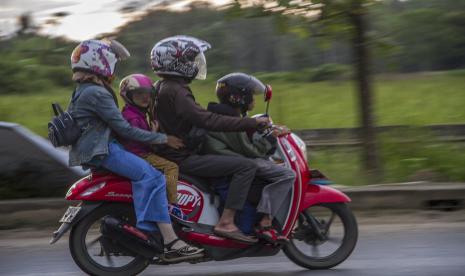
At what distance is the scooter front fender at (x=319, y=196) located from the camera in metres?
6.13

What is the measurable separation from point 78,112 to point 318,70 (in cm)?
1412

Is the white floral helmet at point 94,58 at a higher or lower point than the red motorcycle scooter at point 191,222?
higher

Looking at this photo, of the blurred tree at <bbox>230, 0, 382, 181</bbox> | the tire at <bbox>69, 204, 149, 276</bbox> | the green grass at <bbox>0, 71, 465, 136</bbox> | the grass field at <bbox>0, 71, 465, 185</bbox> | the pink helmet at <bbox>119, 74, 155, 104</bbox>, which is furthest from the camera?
the green grass at <bbox>0, 71, 465, 136</bbox>

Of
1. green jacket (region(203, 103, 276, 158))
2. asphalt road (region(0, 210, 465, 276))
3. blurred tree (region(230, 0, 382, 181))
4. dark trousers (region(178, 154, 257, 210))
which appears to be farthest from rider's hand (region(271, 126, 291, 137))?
blurred tree (region(230, 0, 382, 181))

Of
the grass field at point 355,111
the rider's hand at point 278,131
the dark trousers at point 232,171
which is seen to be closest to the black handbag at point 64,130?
the dark trousers at point 232,171

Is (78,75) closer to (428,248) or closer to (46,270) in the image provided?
(46,270)

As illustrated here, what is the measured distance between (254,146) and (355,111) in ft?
24.1

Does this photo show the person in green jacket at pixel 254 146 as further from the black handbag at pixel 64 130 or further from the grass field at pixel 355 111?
the grass field at pixel 355 111

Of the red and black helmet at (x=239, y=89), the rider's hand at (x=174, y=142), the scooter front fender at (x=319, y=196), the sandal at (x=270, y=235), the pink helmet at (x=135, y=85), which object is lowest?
the sandal at (x=270, y=235)

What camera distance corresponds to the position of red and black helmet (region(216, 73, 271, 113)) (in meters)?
6.04

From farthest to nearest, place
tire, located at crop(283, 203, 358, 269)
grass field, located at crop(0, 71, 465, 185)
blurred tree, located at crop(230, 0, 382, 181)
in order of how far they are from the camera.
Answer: grass field, located at crop(0, 71, 465, 185) → blurred tree, located at crop(230, 0, 382, 181) → tire, located at crop(283, 203, 358, 269)

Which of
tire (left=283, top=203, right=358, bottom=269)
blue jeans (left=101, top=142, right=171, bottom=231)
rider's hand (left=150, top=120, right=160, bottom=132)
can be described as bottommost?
tire (left=283, top=203, right=358, bottom=269)

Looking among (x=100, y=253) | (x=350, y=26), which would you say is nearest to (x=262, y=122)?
(x=100, y=253)

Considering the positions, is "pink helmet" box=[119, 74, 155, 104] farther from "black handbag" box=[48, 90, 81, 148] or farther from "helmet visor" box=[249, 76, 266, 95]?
"helmet visor" box=[249, 76, 266, 95]
